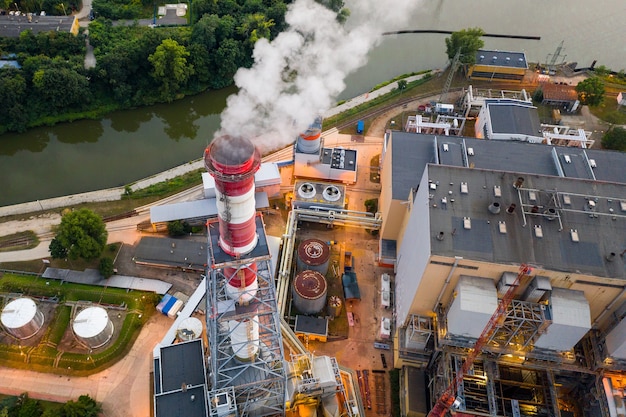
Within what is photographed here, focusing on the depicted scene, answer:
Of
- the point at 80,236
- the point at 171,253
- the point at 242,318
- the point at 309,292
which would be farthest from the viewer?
the point at 171,253

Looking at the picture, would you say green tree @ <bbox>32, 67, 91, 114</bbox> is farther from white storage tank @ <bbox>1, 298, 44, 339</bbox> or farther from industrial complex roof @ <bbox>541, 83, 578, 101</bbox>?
industrial complex roof @ <bbox>541, 83, 578, 101</bbox>

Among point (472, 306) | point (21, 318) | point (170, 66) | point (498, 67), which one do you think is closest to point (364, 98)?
point (498, 67)

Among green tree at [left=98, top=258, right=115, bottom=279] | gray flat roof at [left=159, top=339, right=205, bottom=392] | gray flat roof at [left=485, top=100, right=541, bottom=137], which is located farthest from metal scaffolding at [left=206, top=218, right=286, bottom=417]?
gray flat roof at [left=485, top=100, right=541, bottom=137]

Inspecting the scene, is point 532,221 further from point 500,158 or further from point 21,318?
point 21,318

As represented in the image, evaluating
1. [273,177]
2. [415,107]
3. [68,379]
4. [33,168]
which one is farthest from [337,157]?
[33,168]

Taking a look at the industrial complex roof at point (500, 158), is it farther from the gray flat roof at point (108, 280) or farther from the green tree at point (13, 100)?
the green tree at point (13, 100)

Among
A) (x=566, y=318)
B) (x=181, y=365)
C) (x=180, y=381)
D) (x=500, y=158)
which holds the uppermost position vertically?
(x=500, y=158)
